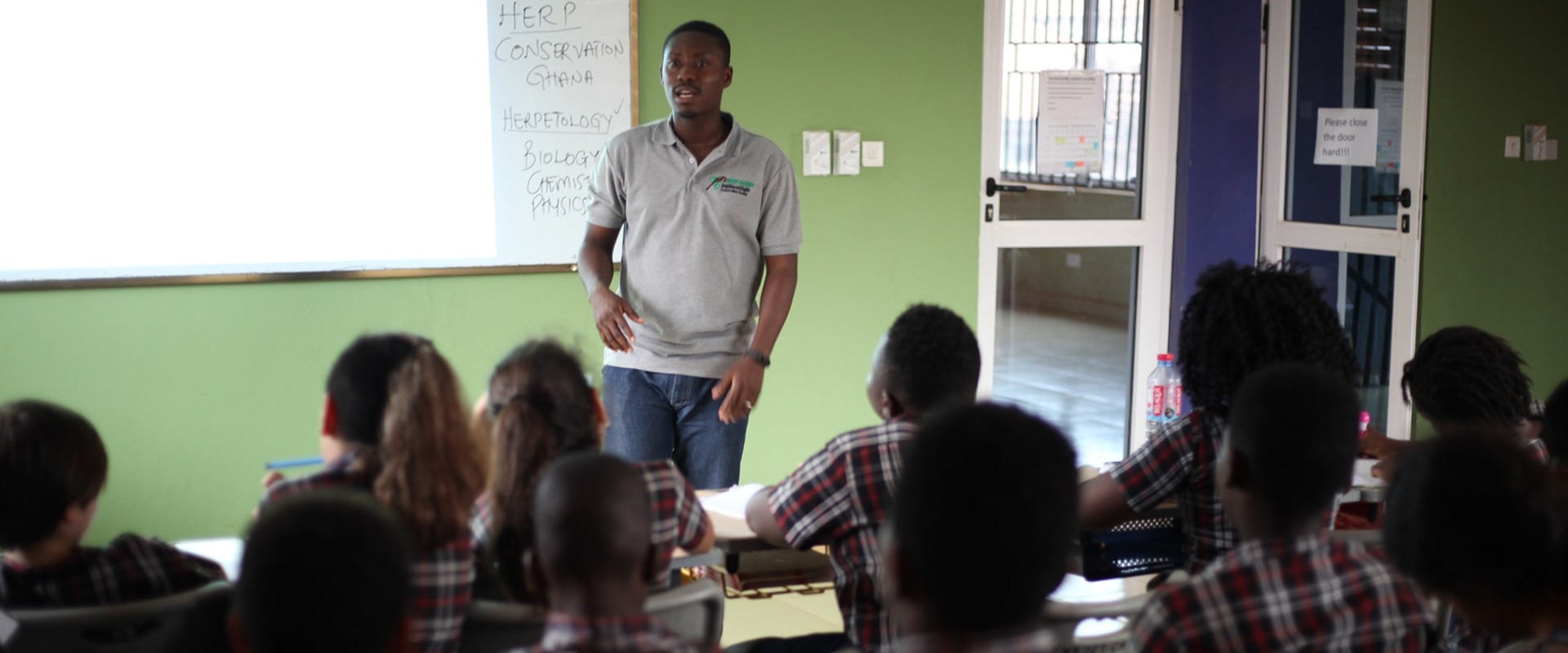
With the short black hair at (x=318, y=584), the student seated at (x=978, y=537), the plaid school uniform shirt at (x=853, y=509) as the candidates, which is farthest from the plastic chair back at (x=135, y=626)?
the student seated at (x=978, y=537)

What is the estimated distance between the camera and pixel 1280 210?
5453mm

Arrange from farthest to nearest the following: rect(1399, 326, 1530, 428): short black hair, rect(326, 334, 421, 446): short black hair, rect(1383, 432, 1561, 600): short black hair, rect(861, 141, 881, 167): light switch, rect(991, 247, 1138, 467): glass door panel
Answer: rect(991, 247, 1138, 467): glass door panel, rect(861, 141, 881, 167): light switch, rect(1399, 326, 1530, 428): short black hair, rect(326, 334, 421, 446): short black hair, rect(1383, 432, 1561, 600): short black hair

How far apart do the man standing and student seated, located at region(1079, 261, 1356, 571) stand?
977 mm

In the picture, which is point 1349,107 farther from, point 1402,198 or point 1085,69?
point 1085,69

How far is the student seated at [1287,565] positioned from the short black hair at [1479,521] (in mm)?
51

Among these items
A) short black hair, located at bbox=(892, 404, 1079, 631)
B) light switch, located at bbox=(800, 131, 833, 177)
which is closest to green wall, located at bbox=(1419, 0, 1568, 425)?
light switch, located at bbox=(800, 131, 833, 177)

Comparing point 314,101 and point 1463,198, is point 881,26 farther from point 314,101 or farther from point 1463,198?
point 1463,198

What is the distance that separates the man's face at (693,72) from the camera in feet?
10.1

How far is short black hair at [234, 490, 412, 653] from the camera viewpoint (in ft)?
4.17

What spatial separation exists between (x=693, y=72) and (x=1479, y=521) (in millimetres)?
1973

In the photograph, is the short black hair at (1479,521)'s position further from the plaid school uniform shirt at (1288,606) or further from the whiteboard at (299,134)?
the whiteboard at (299,134)

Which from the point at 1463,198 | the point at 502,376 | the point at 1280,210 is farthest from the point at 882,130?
the point at 502,376

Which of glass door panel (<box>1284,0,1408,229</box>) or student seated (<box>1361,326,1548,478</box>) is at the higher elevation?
glass door panel (<box>1284,0,1408,229</box>)

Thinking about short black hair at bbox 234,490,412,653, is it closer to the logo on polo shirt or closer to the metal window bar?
the logo on polo shirt
